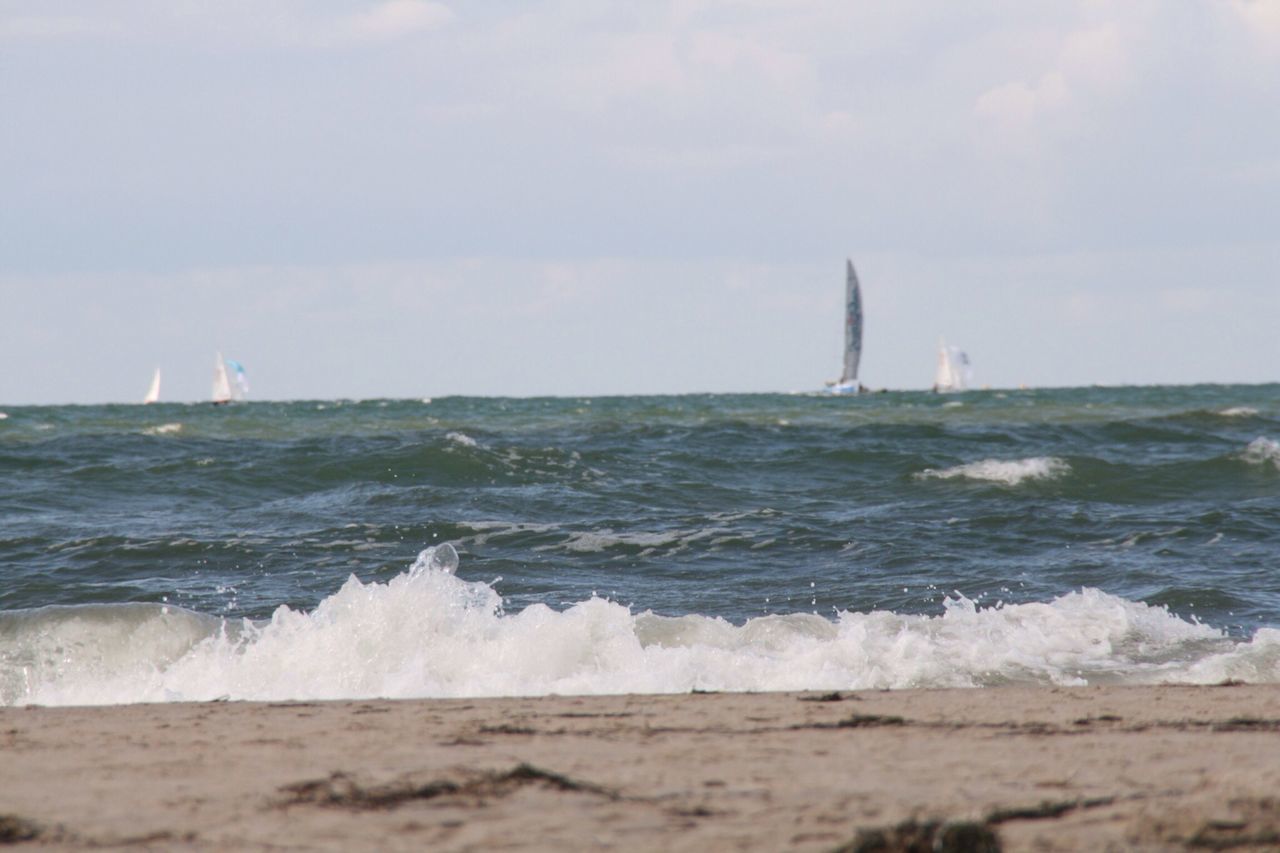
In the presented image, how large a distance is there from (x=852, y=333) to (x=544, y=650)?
51166 mm

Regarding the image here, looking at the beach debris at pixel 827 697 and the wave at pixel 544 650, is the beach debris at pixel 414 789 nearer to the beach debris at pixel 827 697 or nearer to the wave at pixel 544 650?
the beach debris at pixel 827 697

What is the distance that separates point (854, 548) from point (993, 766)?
18.9ft

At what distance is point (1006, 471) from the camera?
1264 centimetres

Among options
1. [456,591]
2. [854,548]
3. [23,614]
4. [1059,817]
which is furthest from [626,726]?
[854,548]

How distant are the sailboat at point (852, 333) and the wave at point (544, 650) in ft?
159

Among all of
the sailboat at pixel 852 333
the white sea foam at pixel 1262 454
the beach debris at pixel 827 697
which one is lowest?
the beach debris at pixel 827 697

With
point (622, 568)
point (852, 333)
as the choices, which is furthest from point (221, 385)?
point (622, 568)

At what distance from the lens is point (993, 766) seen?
3.00 meters

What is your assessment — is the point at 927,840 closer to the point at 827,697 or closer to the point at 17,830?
the point at 17,830

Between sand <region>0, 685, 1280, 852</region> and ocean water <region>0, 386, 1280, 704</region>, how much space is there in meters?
1.15

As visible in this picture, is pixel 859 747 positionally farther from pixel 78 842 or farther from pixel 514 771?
pixel 78 842

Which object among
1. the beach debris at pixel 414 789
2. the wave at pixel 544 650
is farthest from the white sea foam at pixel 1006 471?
the beach debris at pixel 414 789

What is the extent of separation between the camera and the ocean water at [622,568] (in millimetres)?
5348

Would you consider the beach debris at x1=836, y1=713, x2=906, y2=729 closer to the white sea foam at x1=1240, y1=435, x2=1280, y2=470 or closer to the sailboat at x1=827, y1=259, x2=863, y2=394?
the white sea foam at x1=1240, y1=435, x2=1280, y2=470
